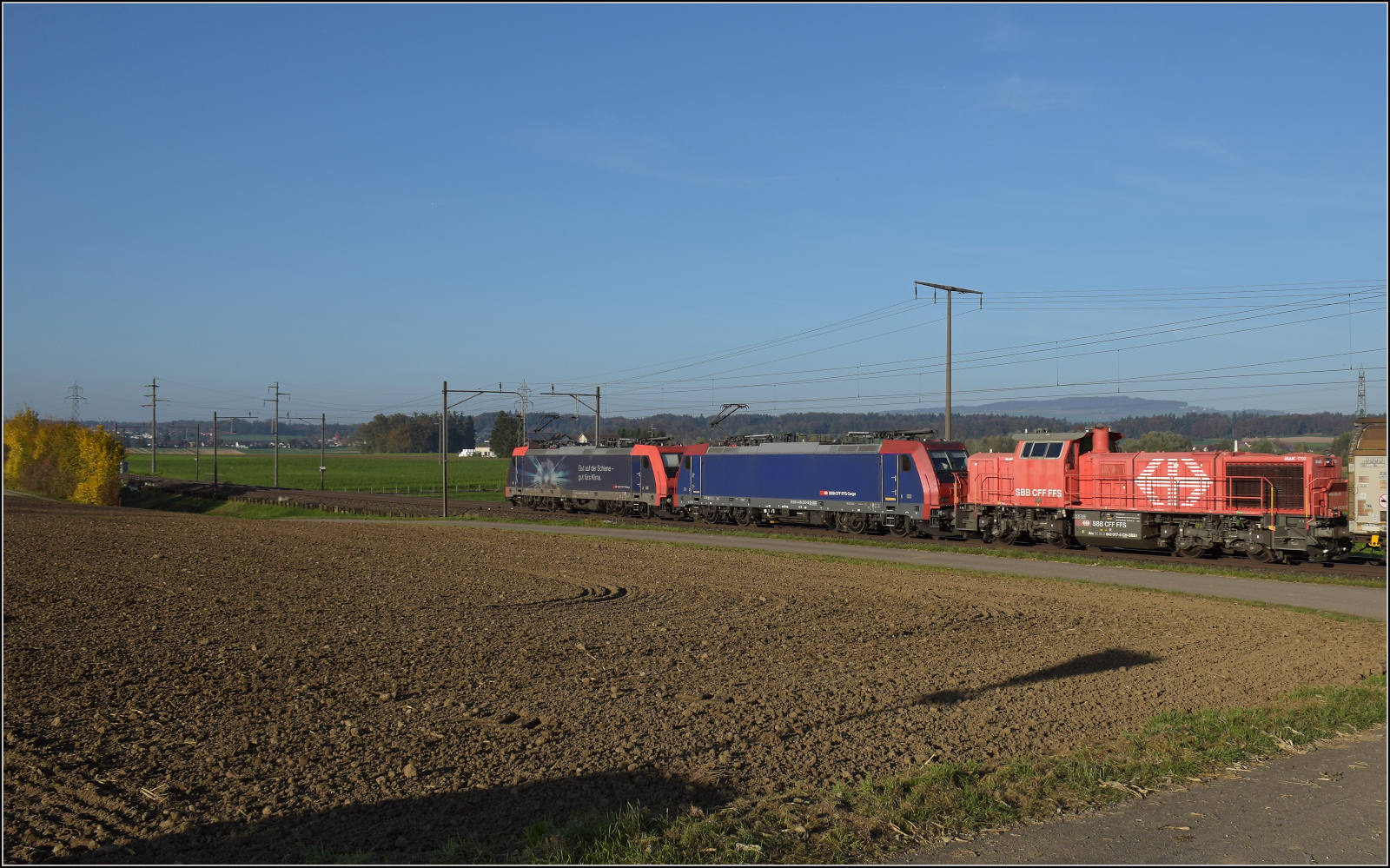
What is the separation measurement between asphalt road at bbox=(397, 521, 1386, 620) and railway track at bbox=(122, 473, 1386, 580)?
2016 mm

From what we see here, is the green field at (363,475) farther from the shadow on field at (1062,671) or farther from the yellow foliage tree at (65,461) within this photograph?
the shadow on field at (1062,671)

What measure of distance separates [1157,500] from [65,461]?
9029 cm

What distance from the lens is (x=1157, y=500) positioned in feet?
94.4

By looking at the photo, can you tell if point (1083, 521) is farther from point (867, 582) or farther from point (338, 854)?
point (338, 854)

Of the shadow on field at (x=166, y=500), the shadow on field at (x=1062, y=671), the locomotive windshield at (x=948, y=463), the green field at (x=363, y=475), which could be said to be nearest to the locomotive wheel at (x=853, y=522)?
the locomotive windshield at (x=948, y=463)

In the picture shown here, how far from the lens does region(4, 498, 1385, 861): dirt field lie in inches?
328

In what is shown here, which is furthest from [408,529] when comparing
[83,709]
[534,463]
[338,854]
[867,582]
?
[338,854]

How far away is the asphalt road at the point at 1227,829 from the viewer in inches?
268

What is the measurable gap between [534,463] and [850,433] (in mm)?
26378

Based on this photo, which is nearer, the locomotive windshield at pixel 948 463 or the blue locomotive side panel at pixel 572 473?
the locomotive windshield at pixel 948 463

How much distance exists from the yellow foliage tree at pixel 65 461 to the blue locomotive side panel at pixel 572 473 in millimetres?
39583

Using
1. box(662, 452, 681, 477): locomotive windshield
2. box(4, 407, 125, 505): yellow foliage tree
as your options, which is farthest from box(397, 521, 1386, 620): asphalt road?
box(4, 407, 125, 505): yellow foliage tree

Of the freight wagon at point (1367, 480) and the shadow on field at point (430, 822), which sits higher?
the freight wagon at point (1367, 480)

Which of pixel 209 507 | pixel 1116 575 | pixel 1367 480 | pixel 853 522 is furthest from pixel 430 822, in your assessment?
pixel 209 507
